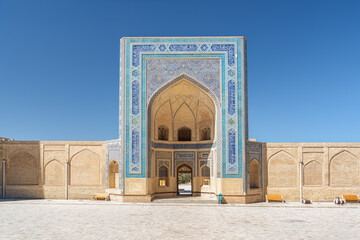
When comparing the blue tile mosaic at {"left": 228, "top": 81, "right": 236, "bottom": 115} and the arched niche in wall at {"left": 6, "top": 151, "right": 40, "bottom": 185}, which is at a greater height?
the blue tile mosaic at {"left": 228, "top": 81, "right": 236, "bottom": 115}

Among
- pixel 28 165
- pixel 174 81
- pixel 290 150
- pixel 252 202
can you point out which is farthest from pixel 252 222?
pixel 28 165

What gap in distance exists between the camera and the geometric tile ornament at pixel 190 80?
15.0 metres

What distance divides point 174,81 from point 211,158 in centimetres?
415

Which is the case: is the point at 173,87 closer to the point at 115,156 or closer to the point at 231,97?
the point at 231,97

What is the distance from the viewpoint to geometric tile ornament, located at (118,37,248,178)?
15016mm

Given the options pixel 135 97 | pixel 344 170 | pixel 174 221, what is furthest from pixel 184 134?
pixel 174 221

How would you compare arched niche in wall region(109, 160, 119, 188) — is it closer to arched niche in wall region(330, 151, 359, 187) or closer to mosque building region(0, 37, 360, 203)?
mosque building region(0, 37, 360, 203)

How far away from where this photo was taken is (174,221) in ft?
33.8

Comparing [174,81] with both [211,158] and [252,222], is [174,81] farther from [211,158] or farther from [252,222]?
[252,222]

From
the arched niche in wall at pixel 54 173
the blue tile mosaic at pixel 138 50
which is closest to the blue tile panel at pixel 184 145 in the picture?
the blue tile mosaic at pixel 138 50

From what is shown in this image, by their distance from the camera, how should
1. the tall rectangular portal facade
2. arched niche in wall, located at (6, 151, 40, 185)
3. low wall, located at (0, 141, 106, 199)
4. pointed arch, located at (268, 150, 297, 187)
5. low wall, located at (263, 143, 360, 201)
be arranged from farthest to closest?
arched niche in wall, located at (6, 151, 40, 185) < low wall, located at (0, 141, 106, 199) < pointed arch, located at (268, 150, 297, 187) < low wall, located at (263, 143, 360, 201) < the tall rectangular portal facade

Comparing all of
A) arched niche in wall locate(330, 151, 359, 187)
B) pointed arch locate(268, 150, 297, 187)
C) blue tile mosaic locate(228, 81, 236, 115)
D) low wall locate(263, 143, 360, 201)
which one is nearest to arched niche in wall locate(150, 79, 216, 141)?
blue tile mosaic locate(228, 81, 236, 115)

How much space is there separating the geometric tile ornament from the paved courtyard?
7.23 ft

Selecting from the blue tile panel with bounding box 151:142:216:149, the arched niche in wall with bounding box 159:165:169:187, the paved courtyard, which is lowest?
the paved courtyard
